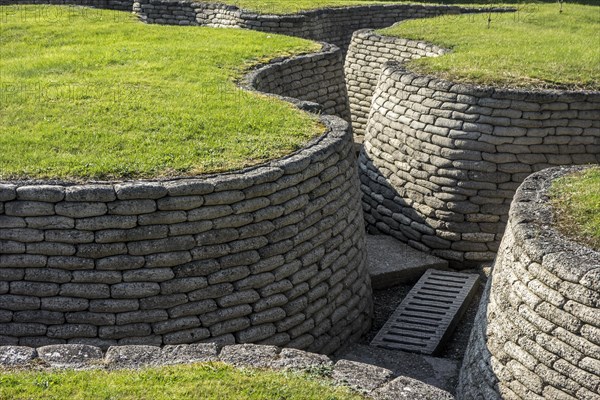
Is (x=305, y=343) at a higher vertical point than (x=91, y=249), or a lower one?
lower

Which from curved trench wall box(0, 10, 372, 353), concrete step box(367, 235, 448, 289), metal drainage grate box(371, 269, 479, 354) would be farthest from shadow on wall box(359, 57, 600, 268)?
curved trench wall box(0, 10, 372, 353)

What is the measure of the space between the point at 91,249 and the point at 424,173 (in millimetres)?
5361

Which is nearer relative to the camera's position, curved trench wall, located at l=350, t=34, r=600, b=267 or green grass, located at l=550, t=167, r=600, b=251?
green grass, located at l=550, t=167, r=600, b=251

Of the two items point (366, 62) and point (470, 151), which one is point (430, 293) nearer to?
point (470, 151)

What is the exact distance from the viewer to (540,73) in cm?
1238

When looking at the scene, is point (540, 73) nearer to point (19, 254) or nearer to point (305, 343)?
point (305, 343)

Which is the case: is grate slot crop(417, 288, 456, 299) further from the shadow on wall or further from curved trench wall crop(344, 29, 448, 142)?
curved trench wall crop(344, 29, 448, 142)

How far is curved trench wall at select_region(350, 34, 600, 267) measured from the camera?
11.3 meters

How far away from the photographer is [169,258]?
7.79m

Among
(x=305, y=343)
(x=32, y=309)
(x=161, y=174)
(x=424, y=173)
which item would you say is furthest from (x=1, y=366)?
(x=424, y=173)

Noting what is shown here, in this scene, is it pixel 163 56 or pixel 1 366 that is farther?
pixel 163 56

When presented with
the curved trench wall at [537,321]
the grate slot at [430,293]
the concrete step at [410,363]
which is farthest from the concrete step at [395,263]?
the curved trench wall at [537,321]

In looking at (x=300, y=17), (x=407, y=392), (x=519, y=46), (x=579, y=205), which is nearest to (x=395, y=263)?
(x=579, y=205)

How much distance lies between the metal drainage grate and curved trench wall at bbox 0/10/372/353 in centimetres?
123
